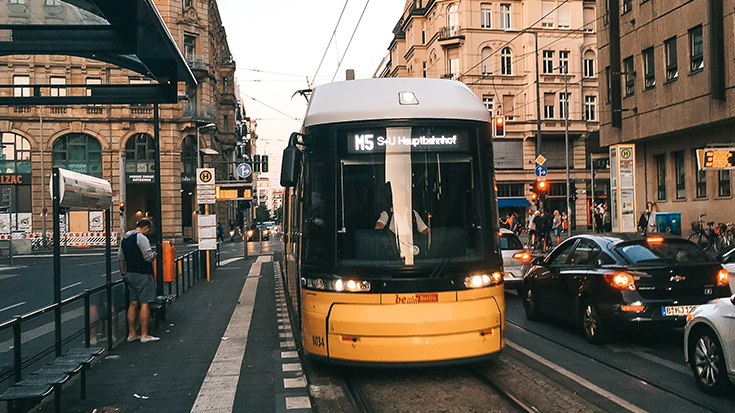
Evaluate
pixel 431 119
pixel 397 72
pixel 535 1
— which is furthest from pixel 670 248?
pixel 397 72

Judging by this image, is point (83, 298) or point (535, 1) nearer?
point (83, 298)

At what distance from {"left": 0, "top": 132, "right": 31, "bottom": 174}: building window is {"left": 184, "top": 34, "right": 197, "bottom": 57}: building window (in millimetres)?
13224

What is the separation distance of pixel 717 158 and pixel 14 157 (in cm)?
4447

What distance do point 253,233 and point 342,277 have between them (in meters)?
50.0

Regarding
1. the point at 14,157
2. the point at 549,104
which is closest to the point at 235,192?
the point at 14,157

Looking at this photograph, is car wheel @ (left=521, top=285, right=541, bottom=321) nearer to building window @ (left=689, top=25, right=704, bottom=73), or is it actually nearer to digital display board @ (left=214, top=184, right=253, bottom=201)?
building window @ (left=689, top=25, right=704, bottom=73)

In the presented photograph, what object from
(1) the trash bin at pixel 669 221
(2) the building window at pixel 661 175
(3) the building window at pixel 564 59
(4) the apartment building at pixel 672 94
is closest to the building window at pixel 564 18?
(3) the building window at pixel 564 59

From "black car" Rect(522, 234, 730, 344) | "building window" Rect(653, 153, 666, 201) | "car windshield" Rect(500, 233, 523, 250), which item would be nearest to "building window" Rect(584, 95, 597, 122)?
"building window" Rect(653, 153, 666, 201)

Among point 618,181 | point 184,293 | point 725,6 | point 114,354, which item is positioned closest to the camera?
point 114,354

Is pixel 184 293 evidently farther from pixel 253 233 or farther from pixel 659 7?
pixel 253 233

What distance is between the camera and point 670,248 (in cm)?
884

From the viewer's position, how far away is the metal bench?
5.36 meters

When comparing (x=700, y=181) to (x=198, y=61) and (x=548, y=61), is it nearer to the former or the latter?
(x=548, y=61)

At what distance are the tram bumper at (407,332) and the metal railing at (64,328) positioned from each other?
9.12 feet
